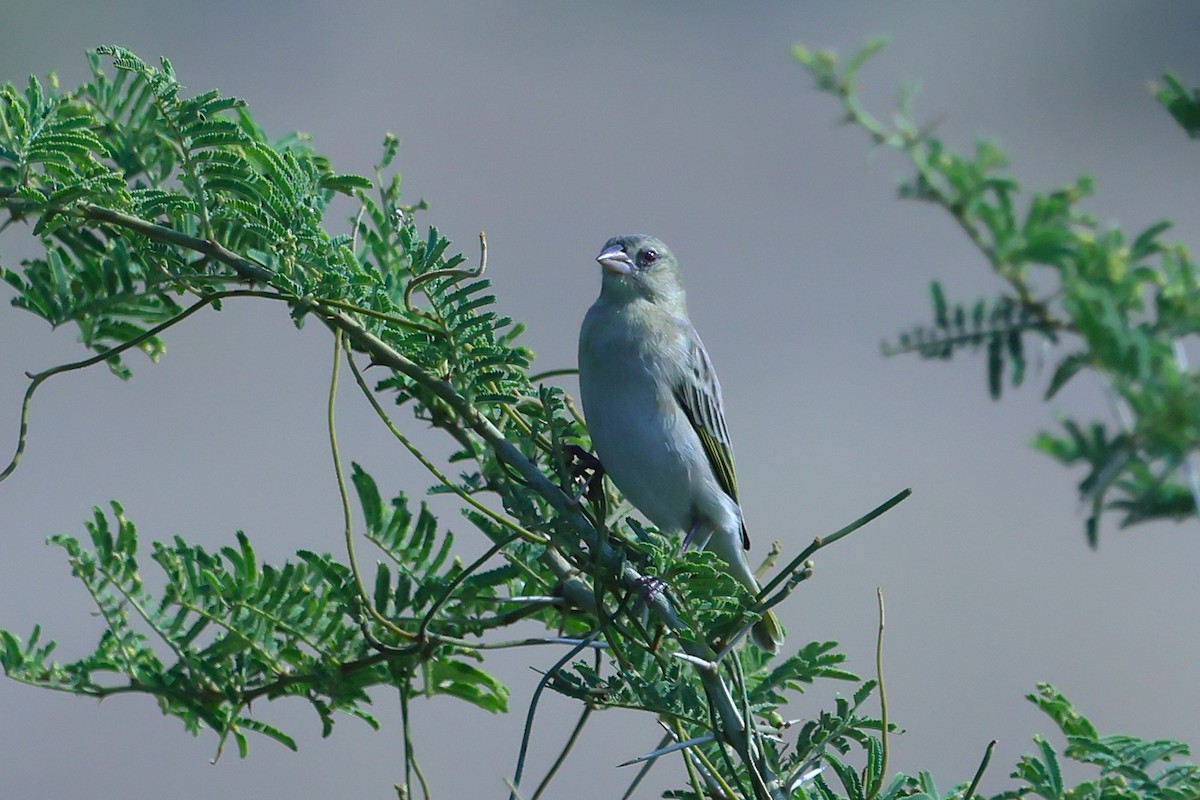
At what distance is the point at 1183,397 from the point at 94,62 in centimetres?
174

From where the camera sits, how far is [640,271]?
3.24 m

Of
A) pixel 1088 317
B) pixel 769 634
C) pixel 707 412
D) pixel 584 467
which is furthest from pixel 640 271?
pixel 1088 317

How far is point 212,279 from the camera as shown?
1781mm

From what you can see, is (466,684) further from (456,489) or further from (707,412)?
(707,412)

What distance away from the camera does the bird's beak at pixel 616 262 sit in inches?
125

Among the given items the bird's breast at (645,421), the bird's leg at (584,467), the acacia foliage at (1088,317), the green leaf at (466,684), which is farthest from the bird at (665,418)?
the acacia foliage at (1088,317)

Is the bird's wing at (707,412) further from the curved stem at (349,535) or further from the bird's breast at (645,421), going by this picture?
the curved stem at (349,535)

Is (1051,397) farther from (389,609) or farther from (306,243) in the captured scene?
(389,609)

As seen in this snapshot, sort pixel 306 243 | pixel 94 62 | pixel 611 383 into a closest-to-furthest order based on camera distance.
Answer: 1. pixel 306 243
2. pixel 94 62
3. pixel 611 383

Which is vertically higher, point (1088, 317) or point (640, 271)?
point (640, 271)

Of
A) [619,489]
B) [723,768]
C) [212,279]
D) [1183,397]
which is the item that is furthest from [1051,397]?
[619,489]

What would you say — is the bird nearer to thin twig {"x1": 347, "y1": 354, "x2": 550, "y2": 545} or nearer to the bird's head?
the bird's head

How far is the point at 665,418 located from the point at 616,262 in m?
0.51

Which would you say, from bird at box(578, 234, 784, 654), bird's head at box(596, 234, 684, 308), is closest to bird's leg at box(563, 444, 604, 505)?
bird at box(578, 234, 784, 654)
